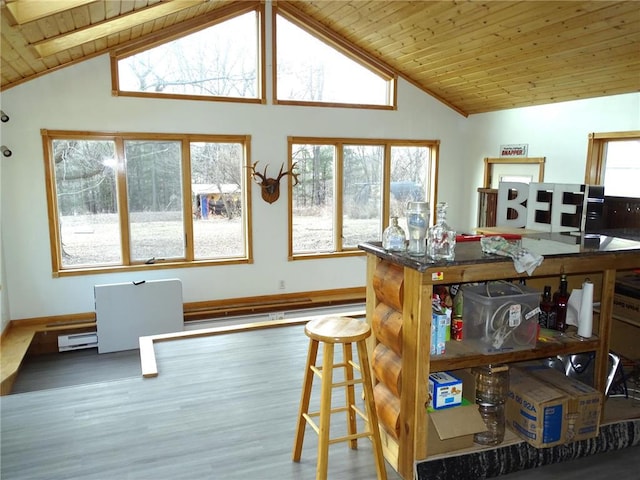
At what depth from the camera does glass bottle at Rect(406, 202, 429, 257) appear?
2.28m

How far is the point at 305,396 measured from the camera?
2.45 m

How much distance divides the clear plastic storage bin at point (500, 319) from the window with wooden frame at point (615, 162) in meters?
3.00

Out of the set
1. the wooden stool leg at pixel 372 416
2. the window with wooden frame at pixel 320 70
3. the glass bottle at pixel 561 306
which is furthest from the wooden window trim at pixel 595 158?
the wooden stool leg at pixel 372 416

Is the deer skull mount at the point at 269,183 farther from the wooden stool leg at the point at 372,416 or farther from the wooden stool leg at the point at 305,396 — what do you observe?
the wooden stool leg at the point at 372,416

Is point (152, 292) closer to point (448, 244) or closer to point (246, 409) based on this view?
point (246, 409)

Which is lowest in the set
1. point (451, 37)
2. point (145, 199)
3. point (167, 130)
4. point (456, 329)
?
point (456, 329)

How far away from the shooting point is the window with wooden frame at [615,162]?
4.65m

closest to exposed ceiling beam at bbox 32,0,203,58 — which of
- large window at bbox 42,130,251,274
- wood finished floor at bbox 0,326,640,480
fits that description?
large window at bbox 42,130,251,274

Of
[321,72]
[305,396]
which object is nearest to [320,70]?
[321,72]

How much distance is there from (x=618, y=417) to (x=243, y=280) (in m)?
4.34

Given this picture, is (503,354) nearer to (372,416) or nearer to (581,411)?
(581,411)

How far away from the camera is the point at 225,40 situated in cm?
579

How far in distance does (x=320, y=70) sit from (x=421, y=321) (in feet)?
15.7

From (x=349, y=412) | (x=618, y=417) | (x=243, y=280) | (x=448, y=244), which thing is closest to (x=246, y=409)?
(x=349, y=412)
